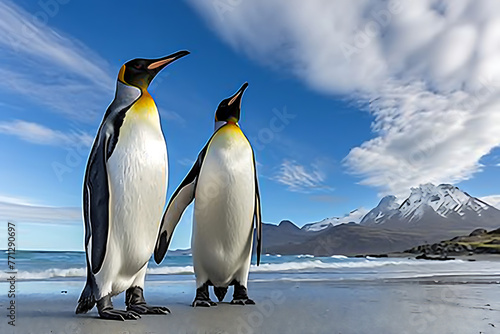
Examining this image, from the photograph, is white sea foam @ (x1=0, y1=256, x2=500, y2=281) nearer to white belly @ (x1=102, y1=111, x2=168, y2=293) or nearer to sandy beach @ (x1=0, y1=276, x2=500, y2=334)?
sandy beach @ (x1=0, y1=276, x2=500, y2=334)

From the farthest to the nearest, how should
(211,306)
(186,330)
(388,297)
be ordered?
1. (388,297)
2. (211,306)
3. (186,330)

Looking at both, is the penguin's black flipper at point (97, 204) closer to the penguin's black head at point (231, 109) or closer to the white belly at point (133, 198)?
the white belly at point (133, 198)

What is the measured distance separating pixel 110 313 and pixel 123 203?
2.44 feet

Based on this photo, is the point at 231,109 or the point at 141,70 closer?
the point at 141,70

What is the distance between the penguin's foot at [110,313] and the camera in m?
3.10

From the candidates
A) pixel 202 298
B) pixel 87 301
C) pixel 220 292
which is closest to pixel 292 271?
pixel 220 292

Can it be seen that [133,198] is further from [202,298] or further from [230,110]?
[230,110]

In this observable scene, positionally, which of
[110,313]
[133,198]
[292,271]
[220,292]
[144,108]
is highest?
[144,108]

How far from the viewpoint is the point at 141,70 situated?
3631 millimetres

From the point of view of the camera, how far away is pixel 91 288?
3.25 m

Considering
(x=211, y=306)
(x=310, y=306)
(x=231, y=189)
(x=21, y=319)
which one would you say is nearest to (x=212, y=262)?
(x=211, y=306)

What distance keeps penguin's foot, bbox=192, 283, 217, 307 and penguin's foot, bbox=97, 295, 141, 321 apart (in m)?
0.80

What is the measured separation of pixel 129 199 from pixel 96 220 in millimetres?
261

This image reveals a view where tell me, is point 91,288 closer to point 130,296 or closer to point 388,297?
point 130,296
